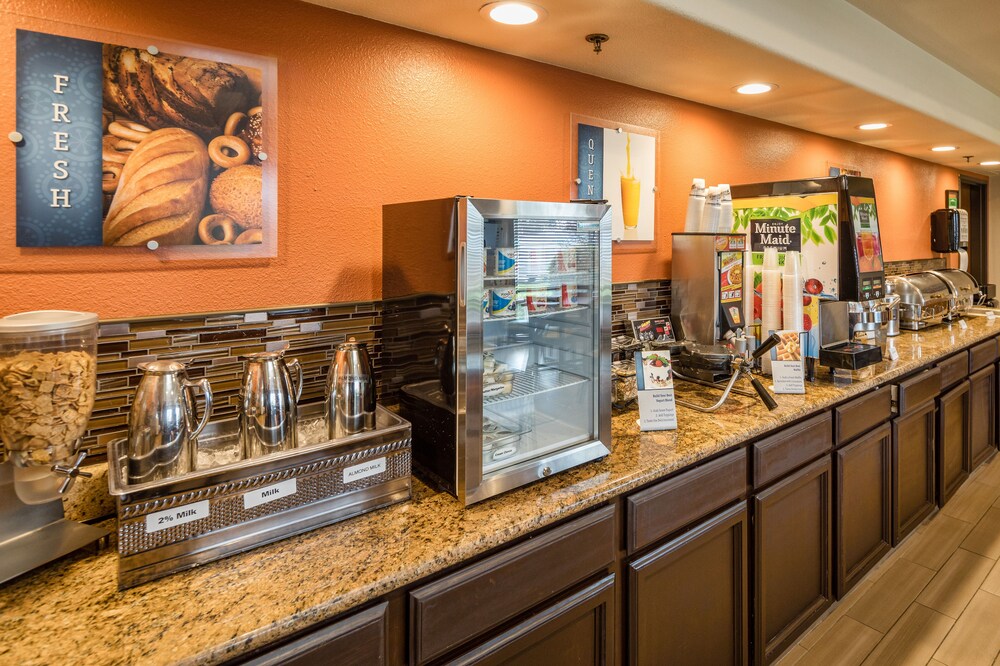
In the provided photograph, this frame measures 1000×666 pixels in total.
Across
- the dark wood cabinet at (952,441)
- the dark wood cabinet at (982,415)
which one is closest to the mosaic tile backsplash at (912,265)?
the dark wood cabinet at (982,415)

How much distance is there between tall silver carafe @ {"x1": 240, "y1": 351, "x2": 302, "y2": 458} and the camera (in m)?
1.20

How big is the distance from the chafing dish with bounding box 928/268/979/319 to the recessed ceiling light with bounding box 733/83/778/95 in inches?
93.9

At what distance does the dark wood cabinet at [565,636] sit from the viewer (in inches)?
46.8

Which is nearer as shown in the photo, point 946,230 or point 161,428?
point 161,428

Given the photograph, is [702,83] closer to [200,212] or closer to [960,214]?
[200,212]

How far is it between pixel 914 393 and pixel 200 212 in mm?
2886

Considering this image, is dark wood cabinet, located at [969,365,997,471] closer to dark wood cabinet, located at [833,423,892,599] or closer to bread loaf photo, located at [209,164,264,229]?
dark wood cabinet, located at [833,423,892,599]

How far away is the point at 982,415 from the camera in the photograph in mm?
3465

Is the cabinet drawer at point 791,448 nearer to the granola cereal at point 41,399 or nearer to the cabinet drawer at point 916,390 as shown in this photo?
the cabinet drawer at point 916,390

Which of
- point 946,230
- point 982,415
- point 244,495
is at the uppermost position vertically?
point 946,230

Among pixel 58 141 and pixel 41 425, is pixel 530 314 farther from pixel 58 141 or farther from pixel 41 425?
pixel 58 141

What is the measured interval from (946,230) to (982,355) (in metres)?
2.09

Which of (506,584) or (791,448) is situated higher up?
(791,448)

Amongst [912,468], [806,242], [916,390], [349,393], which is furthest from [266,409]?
[912,468]
